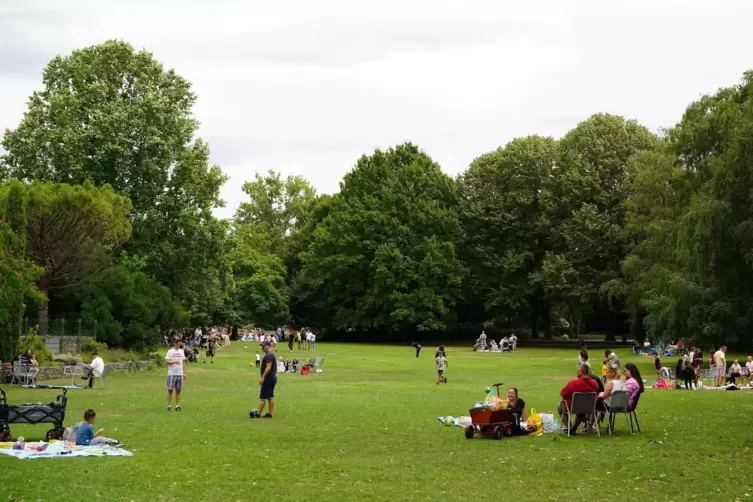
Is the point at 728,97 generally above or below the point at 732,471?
above

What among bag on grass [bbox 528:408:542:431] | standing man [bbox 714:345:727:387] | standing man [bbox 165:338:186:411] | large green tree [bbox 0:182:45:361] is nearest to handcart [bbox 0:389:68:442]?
standing man [bbox 165:338:186:411]

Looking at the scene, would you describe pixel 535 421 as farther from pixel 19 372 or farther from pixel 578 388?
pixel 19 372

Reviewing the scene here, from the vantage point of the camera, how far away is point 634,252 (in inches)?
2579

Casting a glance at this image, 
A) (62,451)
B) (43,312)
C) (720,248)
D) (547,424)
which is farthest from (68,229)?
(547,424)

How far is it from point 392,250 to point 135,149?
30.8 metres

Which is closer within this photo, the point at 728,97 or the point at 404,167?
the point at 728,97

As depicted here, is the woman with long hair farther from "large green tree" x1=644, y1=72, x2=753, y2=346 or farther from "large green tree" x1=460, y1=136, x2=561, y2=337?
"large green tree" x1=460, y1=136, x2=561, y2=337

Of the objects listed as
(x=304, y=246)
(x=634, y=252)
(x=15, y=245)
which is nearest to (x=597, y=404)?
(x=15, y=245)

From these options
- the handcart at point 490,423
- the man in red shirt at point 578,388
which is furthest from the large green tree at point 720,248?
the handcart at point 490,423

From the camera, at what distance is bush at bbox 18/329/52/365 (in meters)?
33.6

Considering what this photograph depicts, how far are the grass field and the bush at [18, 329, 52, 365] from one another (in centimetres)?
650

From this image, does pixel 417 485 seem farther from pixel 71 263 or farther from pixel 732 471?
pixel 71 263

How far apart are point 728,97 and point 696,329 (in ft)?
45.0

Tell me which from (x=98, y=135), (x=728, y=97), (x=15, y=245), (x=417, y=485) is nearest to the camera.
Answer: (x=417, y=485)
